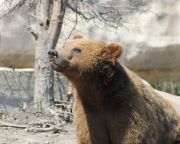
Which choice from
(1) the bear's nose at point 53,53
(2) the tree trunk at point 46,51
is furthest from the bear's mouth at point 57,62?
(2) the tree trunk at point 46,51

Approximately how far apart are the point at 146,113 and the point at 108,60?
551mm

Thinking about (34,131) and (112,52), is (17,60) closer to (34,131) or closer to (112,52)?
(34,131)

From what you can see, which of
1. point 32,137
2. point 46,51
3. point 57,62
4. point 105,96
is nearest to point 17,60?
point 46,51

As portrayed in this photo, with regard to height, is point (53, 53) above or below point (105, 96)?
above

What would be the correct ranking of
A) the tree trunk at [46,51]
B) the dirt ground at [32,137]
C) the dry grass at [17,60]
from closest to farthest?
the dirt ground at [32,137] < the tree trunk at [46,51] < the dry grass at [17,60]

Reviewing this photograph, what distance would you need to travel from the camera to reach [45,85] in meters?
7.68

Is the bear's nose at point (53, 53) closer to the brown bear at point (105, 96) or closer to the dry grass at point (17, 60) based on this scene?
the brown bear at point (105, 96)

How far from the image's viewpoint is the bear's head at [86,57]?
4551mm

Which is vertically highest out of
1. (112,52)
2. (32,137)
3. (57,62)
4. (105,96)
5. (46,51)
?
(46,51)

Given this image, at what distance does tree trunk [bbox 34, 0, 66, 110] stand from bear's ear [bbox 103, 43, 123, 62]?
3058 mm

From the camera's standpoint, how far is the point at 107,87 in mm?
4656

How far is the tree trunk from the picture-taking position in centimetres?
761

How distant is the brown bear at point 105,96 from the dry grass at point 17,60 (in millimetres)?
Answer: 7285

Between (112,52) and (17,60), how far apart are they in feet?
24.8
